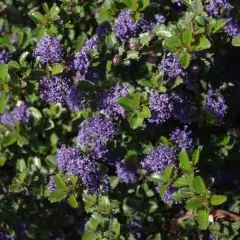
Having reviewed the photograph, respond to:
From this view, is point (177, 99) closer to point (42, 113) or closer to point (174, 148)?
point (174, 148)

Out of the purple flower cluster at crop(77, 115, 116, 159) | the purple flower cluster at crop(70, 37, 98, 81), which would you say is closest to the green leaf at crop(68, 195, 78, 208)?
the purple flower cluster at crop(77, 115, 116, 159)

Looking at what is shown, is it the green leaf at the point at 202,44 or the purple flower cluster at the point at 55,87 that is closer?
the green leaf at the point at 202,44

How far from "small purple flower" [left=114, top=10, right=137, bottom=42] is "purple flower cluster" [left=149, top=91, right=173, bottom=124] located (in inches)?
14.6

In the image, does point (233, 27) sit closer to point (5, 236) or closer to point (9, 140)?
point (9, 140)

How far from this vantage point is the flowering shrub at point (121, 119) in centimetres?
228

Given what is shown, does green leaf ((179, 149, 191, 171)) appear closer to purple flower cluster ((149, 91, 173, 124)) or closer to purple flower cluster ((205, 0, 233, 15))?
purple flower cluster ((149, 91, 173, 124))

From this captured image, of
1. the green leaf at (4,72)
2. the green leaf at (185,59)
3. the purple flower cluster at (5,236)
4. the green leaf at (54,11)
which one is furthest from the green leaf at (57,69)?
the purple flower cluster at (5,236)

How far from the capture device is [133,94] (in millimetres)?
2252

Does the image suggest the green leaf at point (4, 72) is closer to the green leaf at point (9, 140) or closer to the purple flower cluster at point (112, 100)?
the purple flower cluster at point (112, 100)

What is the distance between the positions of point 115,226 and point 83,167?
0.34m

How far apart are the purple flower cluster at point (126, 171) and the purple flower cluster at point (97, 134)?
202mm

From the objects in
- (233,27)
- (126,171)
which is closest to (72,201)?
(126,171)

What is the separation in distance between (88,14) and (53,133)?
0.72 meters

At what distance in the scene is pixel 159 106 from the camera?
2244 mm
